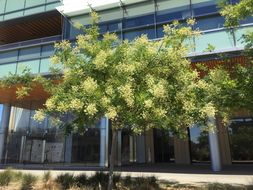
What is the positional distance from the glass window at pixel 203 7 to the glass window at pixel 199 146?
1084cm

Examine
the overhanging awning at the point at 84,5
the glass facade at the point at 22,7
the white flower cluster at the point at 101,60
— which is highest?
the glass facade at the point at 22,7

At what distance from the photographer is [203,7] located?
54.1ft

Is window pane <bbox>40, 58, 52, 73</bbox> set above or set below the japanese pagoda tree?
above

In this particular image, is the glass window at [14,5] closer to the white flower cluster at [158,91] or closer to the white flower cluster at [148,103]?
the white flower cluster at [158,91]

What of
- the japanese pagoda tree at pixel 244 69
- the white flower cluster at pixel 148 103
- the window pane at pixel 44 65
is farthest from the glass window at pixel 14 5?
the white flower cluster at pixel 148 103

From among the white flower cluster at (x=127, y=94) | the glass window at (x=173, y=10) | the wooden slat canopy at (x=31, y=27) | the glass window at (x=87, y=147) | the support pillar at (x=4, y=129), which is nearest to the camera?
the white flower cluster at (x=127, y=94)

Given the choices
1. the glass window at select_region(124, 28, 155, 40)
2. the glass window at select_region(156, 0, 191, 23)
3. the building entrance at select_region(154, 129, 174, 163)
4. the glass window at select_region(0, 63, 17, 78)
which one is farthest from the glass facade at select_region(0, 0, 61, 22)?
the building entrance at select_region(154, 129, 174, 163)

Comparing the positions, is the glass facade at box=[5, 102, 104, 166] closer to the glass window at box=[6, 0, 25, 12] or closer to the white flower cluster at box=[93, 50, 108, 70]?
the glass window at box=[6, 0, 25, 12]

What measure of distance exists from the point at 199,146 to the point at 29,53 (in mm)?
15249

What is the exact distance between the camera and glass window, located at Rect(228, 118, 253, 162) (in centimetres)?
2358

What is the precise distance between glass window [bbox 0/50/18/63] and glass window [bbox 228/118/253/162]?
57.3ft

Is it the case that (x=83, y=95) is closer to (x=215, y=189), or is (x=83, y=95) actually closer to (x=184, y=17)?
(x=215, y=189)

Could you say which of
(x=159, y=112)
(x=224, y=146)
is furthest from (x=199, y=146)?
(x=159, y=112)

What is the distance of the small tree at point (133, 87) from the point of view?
Result: 29.0ft
